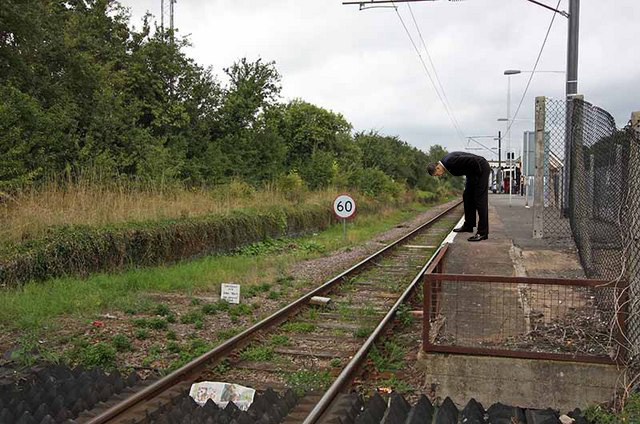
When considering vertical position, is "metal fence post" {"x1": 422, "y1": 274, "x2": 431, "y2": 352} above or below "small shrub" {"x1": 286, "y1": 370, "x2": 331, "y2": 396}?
above

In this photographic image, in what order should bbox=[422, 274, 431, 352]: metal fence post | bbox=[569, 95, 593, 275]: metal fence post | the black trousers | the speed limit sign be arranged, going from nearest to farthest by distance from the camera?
bbox=[422, 274, 431, 352]: metal fence post, bbox=[569, 95, 593, 275]: metal fence post, the black trousers, the speed limit sign

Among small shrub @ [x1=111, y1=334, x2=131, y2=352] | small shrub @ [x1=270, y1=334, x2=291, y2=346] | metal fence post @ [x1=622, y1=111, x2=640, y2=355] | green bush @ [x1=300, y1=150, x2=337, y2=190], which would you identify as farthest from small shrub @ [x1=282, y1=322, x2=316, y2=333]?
green bush @ [x1=300, y1=150, x2=337, y2=190]

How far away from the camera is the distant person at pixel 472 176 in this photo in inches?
277

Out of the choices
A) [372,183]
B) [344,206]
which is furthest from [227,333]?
[372,183]

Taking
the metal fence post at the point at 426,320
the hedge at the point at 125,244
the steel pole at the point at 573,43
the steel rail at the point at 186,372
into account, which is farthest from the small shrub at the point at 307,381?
the steel pole at the point at 573,43

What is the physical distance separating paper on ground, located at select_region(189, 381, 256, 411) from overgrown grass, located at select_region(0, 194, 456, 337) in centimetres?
289

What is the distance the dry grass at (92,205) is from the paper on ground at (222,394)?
515 cm

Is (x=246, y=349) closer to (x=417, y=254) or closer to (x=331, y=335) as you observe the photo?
(x=331, y=335)

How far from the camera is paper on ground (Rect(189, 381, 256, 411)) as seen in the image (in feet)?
16.2

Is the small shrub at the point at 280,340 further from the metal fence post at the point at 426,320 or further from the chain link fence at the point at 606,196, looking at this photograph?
the chain link fence at the point at 606,196

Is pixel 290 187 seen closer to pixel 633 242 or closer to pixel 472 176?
pixel 472 176

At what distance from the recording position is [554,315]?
6.07m

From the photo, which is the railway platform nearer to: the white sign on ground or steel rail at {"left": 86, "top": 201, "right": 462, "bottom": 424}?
steel rail at {"left": 86, "top": 201, "right": 462, "bottom": 424}

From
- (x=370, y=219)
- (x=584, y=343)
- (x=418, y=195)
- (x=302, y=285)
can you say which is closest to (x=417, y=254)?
(x=302, y=285)
